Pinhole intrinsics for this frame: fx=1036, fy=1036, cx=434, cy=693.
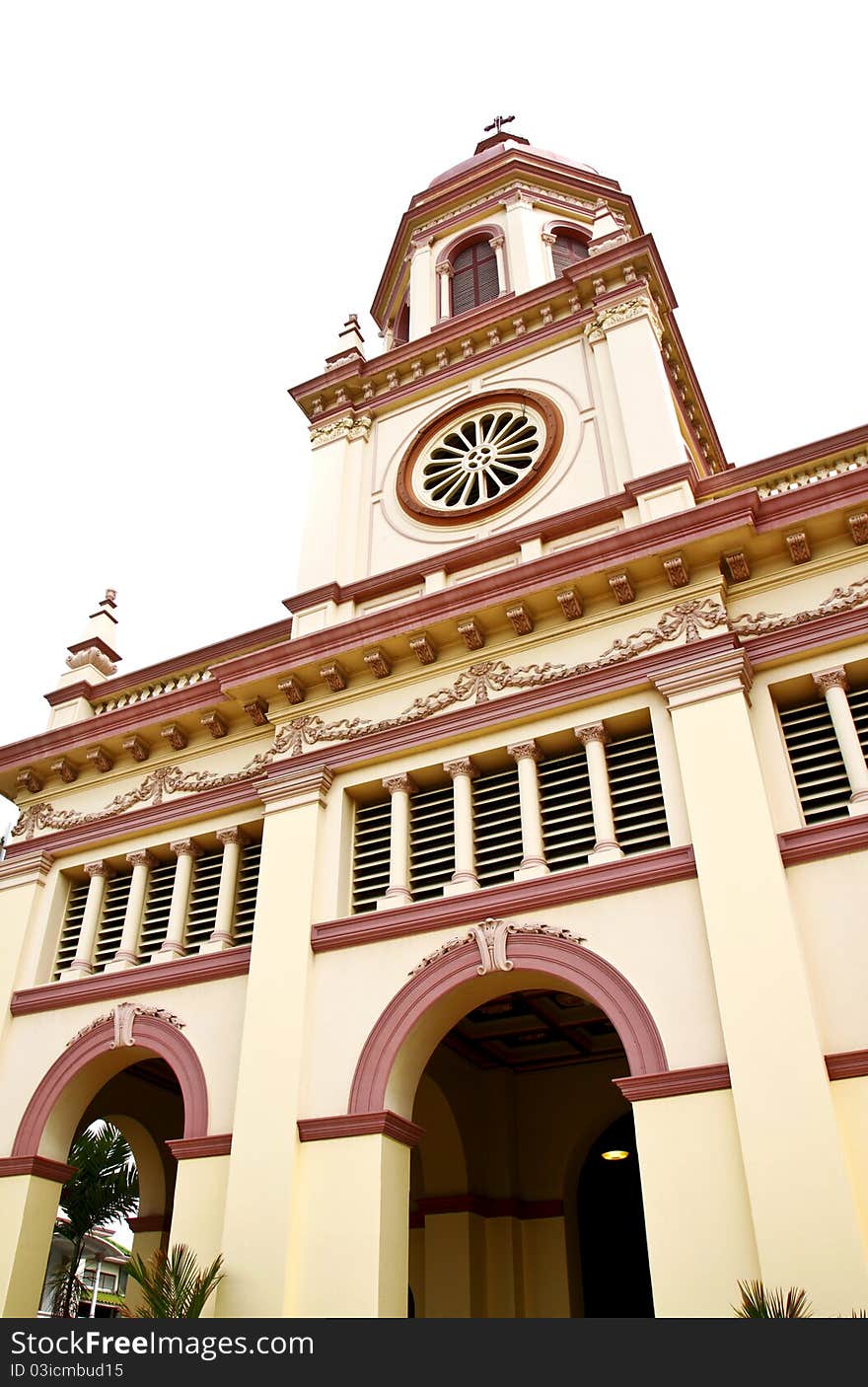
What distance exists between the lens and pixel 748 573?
497 inches

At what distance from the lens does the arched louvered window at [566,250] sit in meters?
21.5

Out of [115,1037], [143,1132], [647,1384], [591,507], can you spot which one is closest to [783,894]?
[647,1384]

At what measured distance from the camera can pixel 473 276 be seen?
2195cm

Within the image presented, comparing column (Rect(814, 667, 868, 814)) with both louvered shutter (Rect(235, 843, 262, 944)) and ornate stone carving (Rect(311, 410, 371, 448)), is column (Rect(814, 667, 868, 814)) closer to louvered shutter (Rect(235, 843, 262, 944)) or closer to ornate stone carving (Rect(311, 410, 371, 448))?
louvered shutter (Rect(235, 843, 262, 944))

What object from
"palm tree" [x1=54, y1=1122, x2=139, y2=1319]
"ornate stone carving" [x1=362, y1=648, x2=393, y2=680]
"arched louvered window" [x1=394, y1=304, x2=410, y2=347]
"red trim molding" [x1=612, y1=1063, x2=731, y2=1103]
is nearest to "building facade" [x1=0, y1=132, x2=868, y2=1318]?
"red trim molding" [x1=612, y1=1063, x2=731, y2=1103]

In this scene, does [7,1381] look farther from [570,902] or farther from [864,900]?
[864,900]

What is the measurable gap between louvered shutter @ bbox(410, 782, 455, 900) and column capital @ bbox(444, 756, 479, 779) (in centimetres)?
37

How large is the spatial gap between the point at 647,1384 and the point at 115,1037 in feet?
31.3

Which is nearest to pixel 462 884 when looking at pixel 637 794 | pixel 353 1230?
pixel 637 794

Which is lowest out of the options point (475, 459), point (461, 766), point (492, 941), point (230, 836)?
point (492, 941)

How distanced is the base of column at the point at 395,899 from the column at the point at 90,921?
4837 mm

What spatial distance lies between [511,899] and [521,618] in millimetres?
3729

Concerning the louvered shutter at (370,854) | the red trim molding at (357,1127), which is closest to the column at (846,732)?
the louvered shutter at (370,854)

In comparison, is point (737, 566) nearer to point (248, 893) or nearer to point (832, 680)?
point (832, 680)
